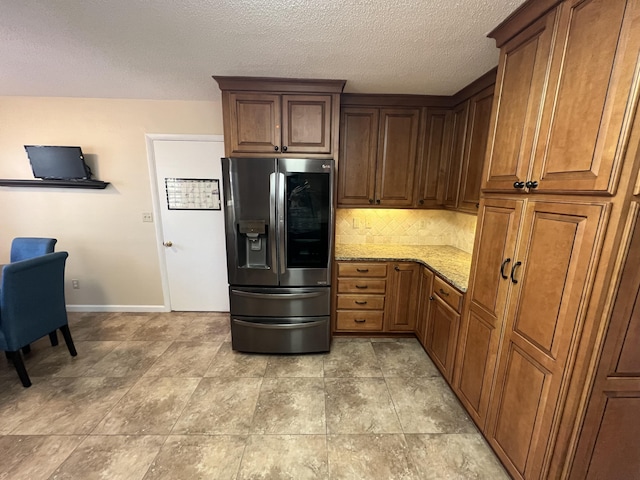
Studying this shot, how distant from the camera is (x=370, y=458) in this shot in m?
1.49

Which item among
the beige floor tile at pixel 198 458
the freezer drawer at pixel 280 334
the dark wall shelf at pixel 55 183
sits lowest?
the beige floor tile at pixel 198 458

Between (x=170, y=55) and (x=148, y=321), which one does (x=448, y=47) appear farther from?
(x=148, y=321)

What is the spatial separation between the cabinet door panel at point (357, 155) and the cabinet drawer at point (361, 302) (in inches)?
37.3

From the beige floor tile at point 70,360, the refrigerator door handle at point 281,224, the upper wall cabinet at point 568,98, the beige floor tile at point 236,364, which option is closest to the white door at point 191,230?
the beige floor tile at point 70,360

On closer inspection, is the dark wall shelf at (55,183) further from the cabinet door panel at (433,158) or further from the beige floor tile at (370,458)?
the cabinet door panel at (433,158)

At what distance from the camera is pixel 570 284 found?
1.04 metres

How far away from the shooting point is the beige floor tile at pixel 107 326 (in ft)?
8.73

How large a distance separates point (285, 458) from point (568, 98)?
225cm

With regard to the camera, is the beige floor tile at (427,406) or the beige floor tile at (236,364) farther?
the beige floor tile at (236,364)

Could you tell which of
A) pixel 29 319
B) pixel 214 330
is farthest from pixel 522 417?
pixel 29 319

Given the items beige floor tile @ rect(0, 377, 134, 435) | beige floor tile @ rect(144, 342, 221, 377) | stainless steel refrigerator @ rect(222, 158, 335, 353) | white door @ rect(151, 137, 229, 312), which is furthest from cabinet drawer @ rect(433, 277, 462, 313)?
beige floor tile @ rect(0, 377, 134, 435)

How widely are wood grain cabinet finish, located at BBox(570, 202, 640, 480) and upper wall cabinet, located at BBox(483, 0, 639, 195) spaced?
9.8 inches

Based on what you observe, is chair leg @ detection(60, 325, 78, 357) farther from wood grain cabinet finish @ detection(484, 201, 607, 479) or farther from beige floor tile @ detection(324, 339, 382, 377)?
wood grain cabinet finish @ detection(484, 201, 607, 479)

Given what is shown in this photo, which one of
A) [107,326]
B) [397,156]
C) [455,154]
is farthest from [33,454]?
[455,154]
